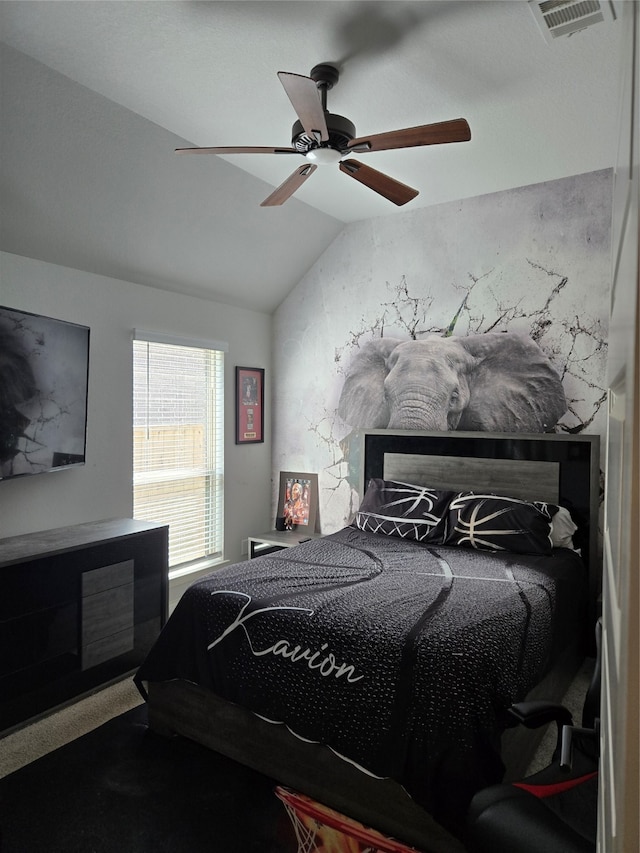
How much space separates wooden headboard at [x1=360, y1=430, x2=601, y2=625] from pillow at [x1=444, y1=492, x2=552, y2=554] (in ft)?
0.78

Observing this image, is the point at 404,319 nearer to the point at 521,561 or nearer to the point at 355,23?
the point at 521,561

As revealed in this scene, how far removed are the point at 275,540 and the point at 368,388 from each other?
1.40 metres

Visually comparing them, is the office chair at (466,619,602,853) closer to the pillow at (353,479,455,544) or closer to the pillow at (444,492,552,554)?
the pillow at (444,492,552,554)

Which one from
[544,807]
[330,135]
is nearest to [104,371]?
[330,135]

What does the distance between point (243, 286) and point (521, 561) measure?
2.90 meters

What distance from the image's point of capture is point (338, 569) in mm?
2859

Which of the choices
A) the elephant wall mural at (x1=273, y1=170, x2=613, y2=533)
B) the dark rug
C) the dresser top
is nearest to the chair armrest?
the dark rug

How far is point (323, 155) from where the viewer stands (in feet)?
7.94

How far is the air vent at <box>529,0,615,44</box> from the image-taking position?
1.90 m

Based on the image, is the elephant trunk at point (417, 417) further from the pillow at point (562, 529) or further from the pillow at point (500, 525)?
the pillow at point (562, 529)

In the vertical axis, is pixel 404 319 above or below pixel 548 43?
below

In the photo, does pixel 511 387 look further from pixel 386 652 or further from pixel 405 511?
pixel 386 652

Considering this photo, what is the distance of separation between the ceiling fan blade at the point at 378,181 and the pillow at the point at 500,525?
182 centimetres

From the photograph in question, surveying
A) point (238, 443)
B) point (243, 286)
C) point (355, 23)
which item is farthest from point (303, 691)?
point (243, 286)
